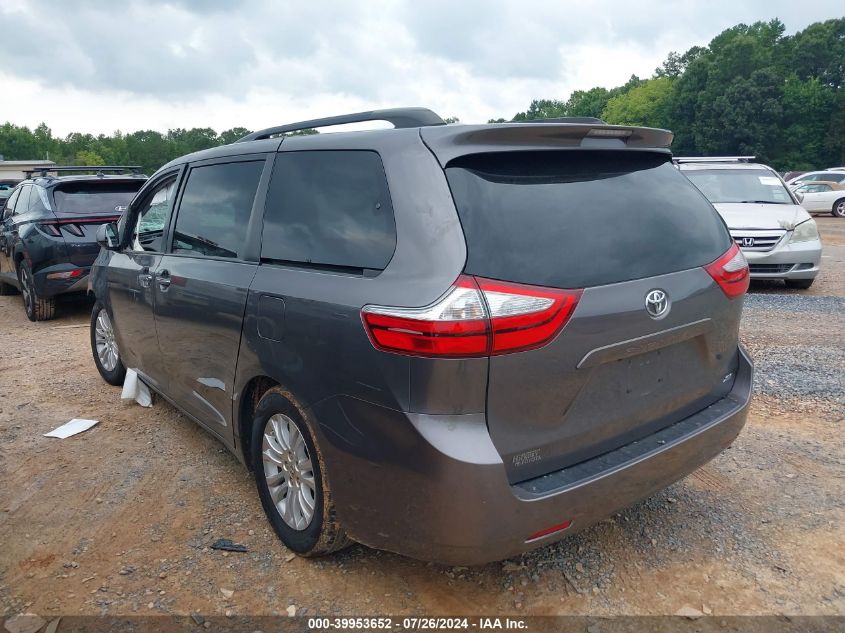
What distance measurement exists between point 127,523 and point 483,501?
2057 millimetres

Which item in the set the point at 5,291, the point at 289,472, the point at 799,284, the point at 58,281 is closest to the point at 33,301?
the point at 58,281

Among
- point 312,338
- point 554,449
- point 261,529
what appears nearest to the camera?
point 554,449

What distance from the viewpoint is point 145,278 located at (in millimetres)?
4008

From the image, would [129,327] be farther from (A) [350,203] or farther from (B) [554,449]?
(B) [554,449]

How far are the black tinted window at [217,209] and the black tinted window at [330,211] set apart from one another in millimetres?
247

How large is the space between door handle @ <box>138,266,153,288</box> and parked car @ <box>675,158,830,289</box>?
6985mm

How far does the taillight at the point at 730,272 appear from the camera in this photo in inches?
108

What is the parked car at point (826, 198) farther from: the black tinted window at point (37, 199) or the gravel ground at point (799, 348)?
the black tinted window at point (37, 199)

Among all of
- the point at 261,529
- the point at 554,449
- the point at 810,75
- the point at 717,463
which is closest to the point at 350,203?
the point at 554,449

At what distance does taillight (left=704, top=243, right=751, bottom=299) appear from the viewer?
274 centimetres

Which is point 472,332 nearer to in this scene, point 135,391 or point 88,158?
point 135,391

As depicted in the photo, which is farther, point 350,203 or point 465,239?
point 350,203

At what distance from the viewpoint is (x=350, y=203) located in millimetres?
2578

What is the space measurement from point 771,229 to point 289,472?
769cm
